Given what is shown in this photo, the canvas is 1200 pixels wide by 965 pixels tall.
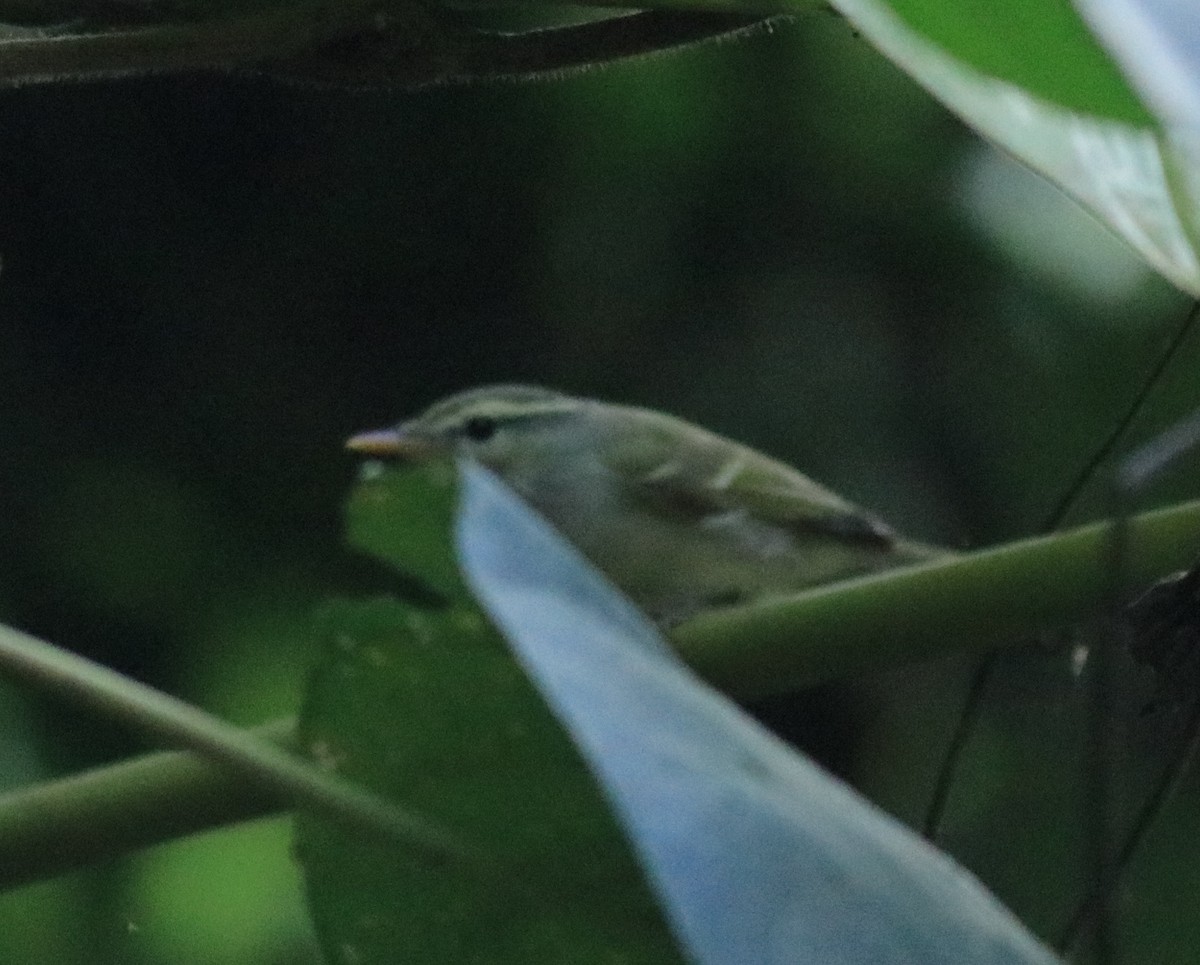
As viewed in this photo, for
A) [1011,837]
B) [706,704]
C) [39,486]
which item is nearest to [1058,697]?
[1011,837]

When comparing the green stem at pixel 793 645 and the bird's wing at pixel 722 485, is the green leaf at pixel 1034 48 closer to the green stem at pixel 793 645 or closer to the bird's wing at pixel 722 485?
the green stem at pixel 793 645

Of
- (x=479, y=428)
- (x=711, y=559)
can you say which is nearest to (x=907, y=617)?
(x=711, y=559)

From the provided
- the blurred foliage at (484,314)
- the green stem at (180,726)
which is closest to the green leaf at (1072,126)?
the green stem at (180,726)

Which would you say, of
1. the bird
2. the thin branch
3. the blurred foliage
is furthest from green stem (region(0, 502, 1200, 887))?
the blurred foliage

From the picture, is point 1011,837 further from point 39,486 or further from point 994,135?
point 39,486

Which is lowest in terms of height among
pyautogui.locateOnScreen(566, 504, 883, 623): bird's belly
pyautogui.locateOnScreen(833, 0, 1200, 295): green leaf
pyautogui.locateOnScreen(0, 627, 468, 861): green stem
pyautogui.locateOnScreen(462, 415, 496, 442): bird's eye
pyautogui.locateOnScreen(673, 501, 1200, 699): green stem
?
pyautogui.locateOnScreen(566, 504, 883, 623): bird's belly

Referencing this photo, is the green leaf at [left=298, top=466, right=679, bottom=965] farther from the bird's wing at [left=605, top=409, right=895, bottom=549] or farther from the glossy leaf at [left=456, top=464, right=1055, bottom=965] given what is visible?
the bird's wing at [left=605, top=409, right=895, bottom=549]

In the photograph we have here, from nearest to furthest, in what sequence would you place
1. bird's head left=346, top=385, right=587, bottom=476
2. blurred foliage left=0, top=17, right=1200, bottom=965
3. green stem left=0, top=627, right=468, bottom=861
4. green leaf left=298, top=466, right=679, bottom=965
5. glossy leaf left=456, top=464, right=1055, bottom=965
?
glossy leaf left=456, top=464, right=1055, bottom=965 → green stem left=0, top=627, right=468, bottom=861 → green leaf left=298, top=466, right=679, bottom=965 → bird's head left=346, top=385, right=587, bottom=476 → blurred foliage left=0, top=17, right=1200, bottom=965
